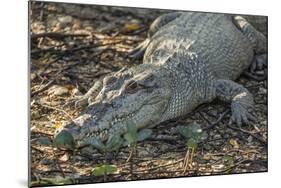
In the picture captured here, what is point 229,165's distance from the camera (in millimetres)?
4152

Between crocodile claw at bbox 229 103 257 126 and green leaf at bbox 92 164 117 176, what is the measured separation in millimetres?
974

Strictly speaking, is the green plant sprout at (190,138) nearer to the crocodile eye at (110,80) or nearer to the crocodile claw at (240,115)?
the crocodile claw at (240,115)

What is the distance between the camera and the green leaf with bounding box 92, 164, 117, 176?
3770mm

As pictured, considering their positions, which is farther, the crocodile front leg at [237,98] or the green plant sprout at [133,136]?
the crocodile front leg at [237,98]

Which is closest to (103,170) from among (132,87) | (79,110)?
(79,110)

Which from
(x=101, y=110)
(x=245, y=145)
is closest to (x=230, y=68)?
(x=245, y=145)

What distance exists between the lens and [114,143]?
3.75 meters

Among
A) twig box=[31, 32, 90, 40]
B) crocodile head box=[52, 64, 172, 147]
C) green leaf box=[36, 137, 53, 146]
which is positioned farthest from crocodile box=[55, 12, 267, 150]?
twig box=[31, 32, 90, 40]

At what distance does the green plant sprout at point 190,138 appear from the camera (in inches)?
159

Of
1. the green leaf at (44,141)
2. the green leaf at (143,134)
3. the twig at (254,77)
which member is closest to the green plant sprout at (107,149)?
the green leaf at (143,134)

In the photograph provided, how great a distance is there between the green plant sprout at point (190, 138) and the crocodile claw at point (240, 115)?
0.28 m

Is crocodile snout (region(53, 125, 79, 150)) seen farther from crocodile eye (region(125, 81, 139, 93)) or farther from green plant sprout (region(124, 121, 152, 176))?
crocodile eye (region(125, 81, 139, 93))

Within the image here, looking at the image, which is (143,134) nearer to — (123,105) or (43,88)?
(123,105)
